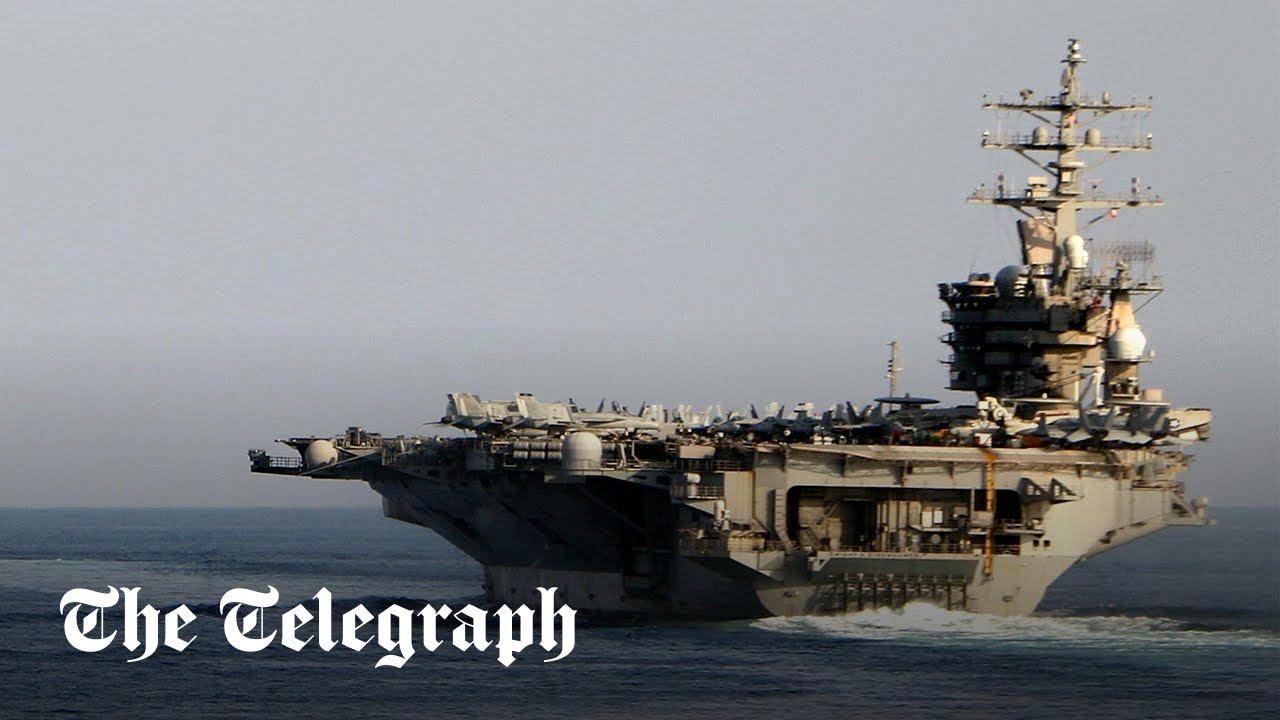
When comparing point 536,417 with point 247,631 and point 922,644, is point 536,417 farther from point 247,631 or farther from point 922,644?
point 922,644

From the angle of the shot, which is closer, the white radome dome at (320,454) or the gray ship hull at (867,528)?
the gray ship hull at (867,528)

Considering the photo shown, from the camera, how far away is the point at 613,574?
38469mm

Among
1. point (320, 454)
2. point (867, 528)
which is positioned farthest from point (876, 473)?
point (320, 454)

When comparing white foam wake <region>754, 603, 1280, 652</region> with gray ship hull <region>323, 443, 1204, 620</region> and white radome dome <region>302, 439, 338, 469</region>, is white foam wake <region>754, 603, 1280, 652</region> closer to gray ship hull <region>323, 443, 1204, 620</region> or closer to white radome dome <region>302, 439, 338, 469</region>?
gray ship hull <region>323, 443, 1204, 620</region>

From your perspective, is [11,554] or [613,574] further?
[11,554]

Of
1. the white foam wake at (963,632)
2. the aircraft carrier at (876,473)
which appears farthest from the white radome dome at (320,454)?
the white foam wake at (963,632)

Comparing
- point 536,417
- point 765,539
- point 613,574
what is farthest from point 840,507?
point 536,417

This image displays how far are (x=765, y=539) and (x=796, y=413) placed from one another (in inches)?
242

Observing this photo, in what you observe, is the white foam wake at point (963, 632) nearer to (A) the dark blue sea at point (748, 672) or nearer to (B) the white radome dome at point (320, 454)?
(A) the dark blue sea at point (748, 672)

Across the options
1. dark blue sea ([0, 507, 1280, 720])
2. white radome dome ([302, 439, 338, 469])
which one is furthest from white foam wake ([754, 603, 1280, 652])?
white radome dome ([302, 439, 338, 469])

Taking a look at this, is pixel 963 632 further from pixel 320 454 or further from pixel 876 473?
pixel 320 454

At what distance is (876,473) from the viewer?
113 feet

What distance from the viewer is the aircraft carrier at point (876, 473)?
113 ft

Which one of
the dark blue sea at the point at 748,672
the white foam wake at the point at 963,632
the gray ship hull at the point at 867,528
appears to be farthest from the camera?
the gray ship hull at the point at 867,528
